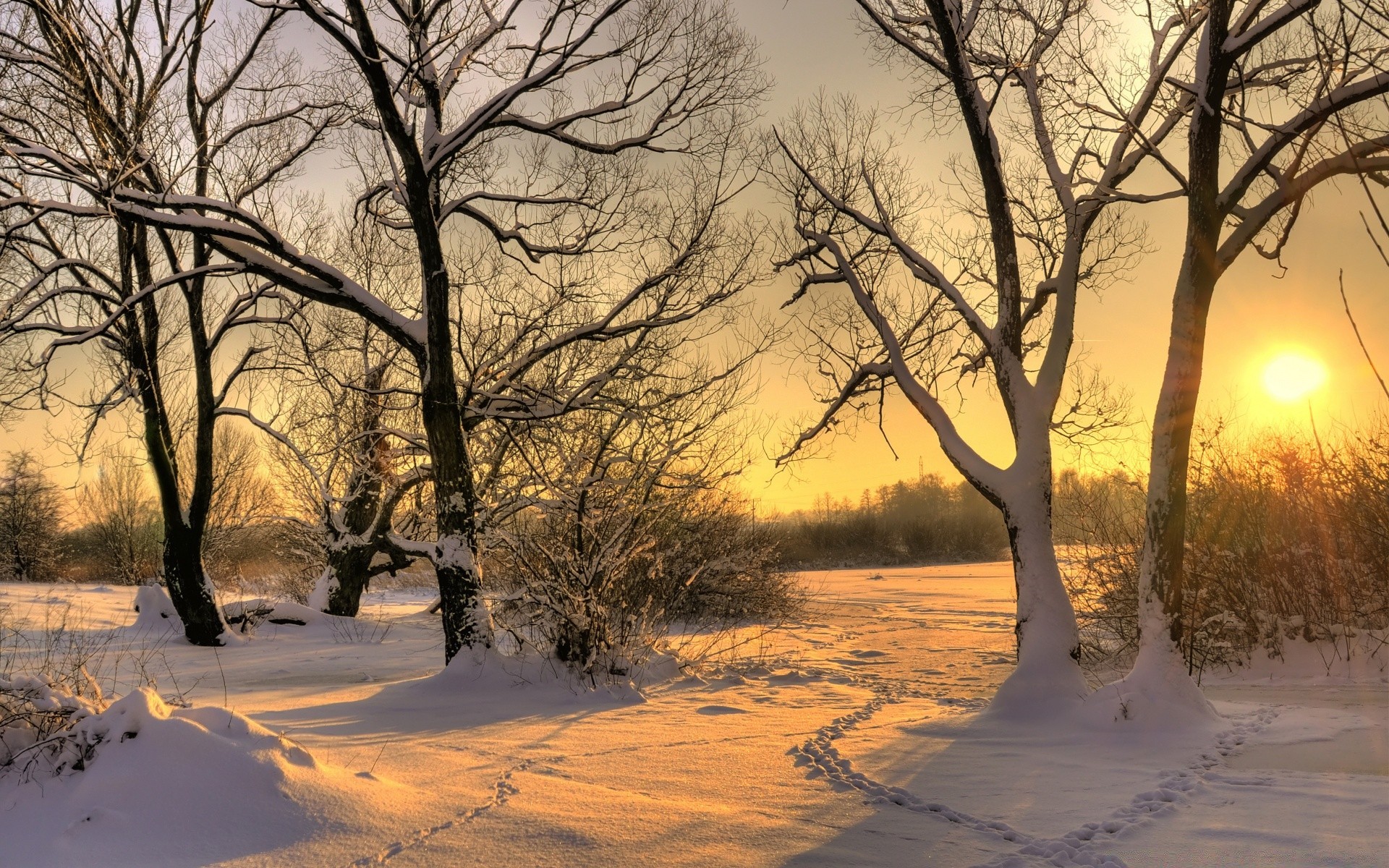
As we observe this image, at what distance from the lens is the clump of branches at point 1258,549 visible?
361 inches

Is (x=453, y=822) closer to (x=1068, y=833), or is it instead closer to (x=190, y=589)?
(x=1068, y=833)

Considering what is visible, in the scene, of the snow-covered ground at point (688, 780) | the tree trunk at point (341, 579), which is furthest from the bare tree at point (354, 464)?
the snow-covered ground at point (688, 780)

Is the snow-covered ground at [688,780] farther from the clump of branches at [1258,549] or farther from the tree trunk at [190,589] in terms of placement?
the tree trunk at [190,589]

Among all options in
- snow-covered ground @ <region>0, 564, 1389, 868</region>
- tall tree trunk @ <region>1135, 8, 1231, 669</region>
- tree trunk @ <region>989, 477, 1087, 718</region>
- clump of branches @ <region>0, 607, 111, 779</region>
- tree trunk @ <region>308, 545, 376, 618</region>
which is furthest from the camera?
tree trunk @ <region>308, 545, 376, 618</region>

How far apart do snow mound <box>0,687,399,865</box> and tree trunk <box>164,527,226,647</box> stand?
8591 mm

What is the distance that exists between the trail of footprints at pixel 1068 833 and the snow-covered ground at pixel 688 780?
0.02 m

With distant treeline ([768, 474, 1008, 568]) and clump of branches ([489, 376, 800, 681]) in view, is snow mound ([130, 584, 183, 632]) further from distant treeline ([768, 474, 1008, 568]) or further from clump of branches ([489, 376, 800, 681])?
distant treeline ([768, 474, 1008, 568])

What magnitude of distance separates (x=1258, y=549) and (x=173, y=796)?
1103 cm

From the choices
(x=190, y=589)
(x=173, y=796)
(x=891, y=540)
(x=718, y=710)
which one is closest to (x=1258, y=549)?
(x=718, y=710)

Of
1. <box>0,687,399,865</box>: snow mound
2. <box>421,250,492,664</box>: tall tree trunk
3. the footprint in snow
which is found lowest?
the footprint in snow

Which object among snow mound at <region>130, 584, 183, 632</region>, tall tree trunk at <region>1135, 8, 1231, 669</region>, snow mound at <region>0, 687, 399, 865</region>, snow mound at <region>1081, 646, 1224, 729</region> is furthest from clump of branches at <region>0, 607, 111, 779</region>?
snow mound at <region>130, 584, 183, 632</region>

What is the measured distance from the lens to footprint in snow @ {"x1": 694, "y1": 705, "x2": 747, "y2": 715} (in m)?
6.91

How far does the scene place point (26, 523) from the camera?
33.0 m

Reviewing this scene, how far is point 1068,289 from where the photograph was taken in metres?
7.80
